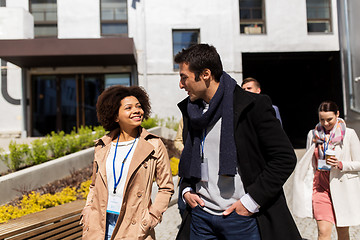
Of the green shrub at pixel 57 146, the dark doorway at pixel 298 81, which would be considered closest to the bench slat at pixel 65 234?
the green shrub at pixel 57 146

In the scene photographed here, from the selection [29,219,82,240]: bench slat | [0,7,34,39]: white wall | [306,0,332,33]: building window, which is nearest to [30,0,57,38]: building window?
[0,7,34,39]: white wall

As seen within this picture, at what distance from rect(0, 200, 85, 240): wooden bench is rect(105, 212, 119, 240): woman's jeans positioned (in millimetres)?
1194

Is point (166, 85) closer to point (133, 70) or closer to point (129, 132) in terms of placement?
point (133, 70)

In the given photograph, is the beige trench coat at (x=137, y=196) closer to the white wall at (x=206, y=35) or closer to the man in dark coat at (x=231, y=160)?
the man in dark coat at (x=231, y=160)

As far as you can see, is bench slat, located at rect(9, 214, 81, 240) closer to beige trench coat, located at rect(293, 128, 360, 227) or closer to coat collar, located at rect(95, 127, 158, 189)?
coat collar, located at rect(95, 127, 158, 189)

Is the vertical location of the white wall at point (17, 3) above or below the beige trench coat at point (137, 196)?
above

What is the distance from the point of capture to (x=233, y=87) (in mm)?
2078

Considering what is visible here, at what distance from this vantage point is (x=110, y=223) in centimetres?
250

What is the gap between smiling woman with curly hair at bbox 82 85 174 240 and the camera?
2.43 meters

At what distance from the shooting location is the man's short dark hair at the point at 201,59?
2.03 m

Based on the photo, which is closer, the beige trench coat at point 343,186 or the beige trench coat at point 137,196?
the beige trench coat at point 137,196

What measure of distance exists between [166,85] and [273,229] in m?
12.8

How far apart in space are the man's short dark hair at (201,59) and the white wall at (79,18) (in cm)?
1315

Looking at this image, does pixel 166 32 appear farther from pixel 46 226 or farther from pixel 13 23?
pixel 46 226
